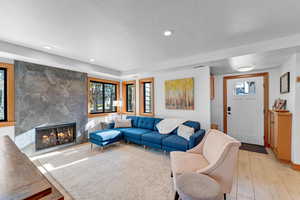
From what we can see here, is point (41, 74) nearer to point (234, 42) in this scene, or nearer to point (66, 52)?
→ point (66, 52)

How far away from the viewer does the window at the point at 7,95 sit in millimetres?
3062

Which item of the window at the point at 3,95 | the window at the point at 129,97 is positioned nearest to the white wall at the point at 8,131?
the window at the point at 3,95

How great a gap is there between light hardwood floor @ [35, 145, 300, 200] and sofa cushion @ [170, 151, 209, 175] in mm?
577

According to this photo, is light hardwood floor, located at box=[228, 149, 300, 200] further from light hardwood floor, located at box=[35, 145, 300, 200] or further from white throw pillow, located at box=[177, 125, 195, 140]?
white throw pillow, located at box=[177, 125, 195, 140]

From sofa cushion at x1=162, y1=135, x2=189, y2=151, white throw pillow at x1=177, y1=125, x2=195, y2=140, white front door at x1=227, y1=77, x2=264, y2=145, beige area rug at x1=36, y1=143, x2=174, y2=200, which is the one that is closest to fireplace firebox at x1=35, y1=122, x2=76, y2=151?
beige area rug at x1=36, y1=143, x2=174, y2=200

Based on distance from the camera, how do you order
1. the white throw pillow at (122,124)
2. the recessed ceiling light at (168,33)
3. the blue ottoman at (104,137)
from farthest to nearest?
the white throw pillow at (122,124)
the blue ottoman at (104,137)
the recessed ceiling light at (168,33)

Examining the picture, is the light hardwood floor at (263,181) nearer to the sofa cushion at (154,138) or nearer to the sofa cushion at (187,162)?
the sofa cushion at (187,162)

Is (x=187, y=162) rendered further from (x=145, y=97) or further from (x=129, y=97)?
(x=129, y=97)

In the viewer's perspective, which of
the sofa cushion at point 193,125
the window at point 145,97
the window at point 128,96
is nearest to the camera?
the sofa cushion at point 193,125

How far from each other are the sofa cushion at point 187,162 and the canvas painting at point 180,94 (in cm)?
188

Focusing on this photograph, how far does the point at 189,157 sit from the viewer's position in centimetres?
222

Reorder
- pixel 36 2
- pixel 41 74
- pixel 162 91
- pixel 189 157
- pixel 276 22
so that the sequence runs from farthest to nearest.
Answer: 1. pixel 162 91
2. pixel 41 74
3. pixel 189 157
4. pixel 276 22
5. pixel 36 2

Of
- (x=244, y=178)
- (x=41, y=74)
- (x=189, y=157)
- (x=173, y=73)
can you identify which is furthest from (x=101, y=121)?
(x=244, y=178)

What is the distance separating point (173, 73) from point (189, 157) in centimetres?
279
